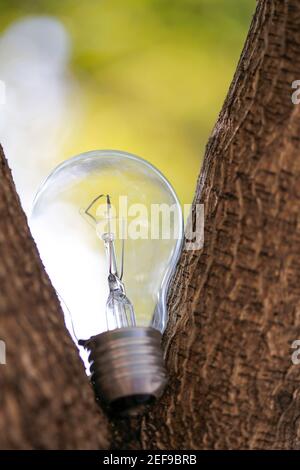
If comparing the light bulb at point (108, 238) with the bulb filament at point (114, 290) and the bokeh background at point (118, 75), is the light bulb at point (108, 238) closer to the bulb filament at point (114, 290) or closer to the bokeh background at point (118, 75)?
the bulb filament at point (114, 290)

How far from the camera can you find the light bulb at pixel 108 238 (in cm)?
86

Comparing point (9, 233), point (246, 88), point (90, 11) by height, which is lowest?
point (9, 233)

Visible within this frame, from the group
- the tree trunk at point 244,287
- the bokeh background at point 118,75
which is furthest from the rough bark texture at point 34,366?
the bokeh background at point 118,75

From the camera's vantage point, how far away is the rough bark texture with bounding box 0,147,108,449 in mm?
630

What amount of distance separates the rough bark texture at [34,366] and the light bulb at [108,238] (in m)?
0.11

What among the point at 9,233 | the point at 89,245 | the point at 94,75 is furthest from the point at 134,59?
the point at 9,233

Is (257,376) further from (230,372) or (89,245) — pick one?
(89,245)

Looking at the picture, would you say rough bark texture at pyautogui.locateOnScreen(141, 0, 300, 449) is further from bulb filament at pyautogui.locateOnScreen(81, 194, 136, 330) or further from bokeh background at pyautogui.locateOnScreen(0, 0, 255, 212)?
bokeh background at pyautogui.locateOnScreen(0, 0, 255, 212)

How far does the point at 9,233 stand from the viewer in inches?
28.9

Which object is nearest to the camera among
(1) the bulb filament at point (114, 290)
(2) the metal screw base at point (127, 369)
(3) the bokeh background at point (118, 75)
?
(2) the metal screw base at point (127, 369)

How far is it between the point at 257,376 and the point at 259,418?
1.6 inches

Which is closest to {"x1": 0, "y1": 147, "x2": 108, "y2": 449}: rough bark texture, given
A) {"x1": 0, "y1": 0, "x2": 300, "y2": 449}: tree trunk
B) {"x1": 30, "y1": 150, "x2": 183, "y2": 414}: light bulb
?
{"x1": 0, "y1": 0, "x2": 300, "y2": 449}: tree trunk

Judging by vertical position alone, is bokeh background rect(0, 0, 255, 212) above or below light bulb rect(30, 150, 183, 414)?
above
